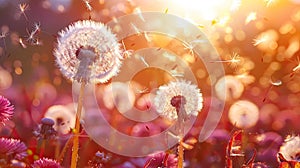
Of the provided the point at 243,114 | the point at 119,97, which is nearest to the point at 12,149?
the point at 119,97

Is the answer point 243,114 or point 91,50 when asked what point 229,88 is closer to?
point 243,114

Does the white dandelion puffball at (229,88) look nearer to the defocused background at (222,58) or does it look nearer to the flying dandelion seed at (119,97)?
the defocused background at (222,58)

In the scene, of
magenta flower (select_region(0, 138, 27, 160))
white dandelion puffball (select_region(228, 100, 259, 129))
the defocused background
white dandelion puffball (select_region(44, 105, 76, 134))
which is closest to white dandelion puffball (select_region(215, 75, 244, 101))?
the defocused background

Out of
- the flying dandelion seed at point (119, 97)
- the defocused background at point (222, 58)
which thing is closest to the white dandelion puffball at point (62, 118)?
the defocused background at point (222, 58)

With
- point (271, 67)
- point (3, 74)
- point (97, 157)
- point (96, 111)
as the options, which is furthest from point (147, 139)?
point (271, 67)

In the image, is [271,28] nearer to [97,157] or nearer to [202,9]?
[202,9]

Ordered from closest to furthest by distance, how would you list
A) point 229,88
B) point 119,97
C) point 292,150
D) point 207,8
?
point 292,150, point 119,97, point 207,8, point 229,88
